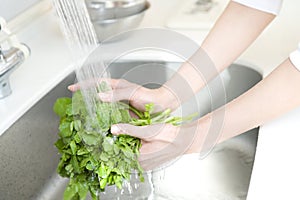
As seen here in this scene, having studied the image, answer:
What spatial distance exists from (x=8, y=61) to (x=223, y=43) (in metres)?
0.44

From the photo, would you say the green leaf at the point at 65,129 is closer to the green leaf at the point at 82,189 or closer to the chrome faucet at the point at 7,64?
the green leaf at the point at 82,189

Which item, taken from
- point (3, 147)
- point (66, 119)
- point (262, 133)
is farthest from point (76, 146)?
point (262, 133)

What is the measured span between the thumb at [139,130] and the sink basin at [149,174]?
11cm

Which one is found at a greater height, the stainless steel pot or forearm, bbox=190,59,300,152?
the stainless steel pot

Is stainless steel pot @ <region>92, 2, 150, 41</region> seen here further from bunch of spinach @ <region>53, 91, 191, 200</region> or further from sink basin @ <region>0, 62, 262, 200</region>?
bunch of spinach @ <region>53, 91, 191, 200</region>

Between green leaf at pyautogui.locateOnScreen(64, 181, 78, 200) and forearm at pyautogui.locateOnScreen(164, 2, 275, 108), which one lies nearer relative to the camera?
green leaf at pyautogui.locateOnScreen(64, 181, 78, 200)

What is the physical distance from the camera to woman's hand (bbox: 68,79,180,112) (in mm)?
881

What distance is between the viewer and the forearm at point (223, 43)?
0.90m

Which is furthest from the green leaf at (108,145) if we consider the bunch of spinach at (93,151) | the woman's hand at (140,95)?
the woman's hand at (140,95)

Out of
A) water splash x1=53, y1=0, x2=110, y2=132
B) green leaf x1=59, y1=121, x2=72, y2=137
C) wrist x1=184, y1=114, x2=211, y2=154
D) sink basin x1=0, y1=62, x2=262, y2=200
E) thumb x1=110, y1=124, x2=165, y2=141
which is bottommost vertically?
sink basin x1=0, y1=62, x2=262, y2=200

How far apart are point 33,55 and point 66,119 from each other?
37 centimetres

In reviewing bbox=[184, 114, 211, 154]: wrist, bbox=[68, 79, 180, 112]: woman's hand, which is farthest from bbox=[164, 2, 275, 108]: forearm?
bbox=[184, 114, 211, 154]: wrist

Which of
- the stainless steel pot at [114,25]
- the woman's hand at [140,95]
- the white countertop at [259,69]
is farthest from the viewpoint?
the stainless steel pot at [114,25]

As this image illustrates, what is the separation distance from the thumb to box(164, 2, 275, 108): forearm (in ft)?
0.52
